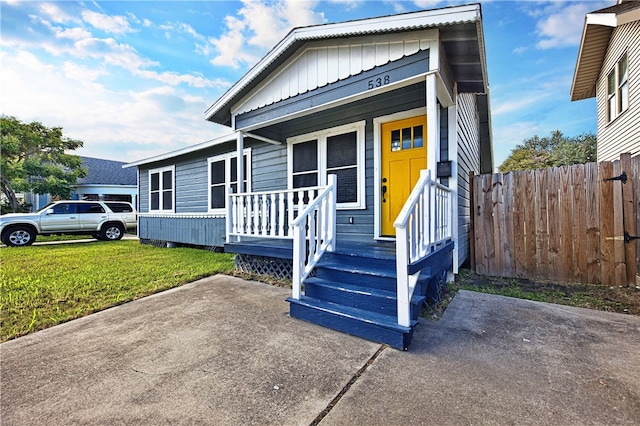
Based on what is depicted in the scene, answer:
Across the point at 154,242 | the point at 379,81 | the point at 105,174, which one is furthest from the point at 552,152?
the point at 105,174

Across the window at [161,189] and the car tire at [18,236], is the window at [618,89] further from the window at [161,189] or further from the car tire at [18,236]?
the car tire at [18,236]

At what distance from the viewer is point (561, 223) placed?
388 cm

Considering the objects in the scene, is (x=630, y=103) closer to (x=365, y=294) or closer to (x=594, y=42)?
(x=594, y=42)

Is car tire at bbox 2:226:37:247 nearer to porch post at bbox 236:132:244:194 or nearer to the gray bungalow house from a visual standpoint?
the gray bungalow house

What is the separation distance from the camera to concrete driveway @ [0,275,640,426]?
1.50m

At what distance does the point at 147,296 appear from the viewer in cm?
373

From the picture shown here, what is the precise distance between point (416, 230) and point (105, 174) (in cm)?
2489

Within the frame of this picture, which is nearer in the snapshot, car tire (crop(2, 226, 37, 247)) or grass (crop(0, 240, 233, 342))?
grass (crop(0, 240, 233, 342))

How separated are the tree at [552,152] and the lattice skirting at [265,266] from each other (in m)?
19.8

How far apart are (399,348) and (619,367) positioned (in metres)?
1.48

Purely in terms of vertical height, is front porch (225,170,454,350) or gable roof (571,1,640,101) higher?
gable roof (571,1,640,101)

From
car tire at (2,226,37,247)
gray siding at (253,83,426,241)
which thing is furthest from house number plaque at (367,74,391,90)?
car tire at (2,226,37,247)

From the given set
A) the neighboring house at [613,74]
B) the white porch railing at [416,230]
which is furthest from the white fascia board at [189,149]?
the neighboring house at [613,74]

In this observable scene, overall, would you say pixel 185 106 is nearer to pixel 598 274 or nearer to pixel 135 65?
pixel 135 65
